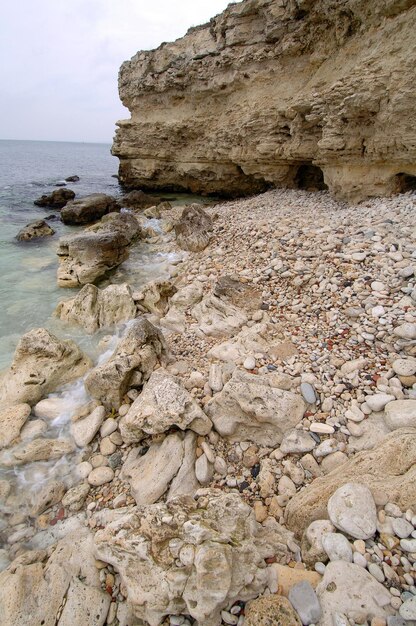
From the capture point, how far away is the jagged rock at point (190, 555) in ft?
6.73

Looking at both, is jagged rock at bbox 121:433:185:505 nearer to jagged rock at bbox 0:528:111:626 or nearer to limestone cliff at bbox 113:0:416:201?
jagged rock at bbox 0:528:111:626

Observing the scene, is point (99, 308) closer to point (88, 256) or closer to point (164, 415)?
point (88, 256)

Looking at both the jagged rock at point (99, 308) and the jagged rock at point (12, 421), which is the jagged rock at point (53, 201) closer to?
the jagged rock at point (99, 308)

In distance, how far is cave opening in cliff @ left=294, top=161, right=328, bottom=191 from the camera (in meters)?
13.2

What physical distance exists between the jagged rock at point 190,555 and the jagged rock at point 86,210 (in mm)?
15401

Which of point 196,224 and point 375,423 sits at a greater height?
point 196,224

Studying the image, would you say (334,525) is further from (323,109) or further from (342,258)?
(323,109)

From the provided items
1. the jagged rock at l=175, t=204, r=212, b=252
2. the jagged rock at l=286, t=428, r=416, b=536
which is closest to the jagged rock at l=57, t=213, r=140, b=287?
the jagged rock at l=175, t=204, r=212, b=252

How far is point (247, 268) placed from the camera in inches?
269

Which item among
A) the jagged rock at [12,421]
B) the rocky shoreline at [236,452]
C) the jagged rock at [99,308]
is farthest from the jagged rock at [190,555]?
the jagged rock at [99,308]

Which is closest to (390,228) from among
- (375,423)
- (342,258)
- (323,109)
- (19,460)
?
(342,258)

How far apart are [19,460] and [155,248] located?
27.5ft

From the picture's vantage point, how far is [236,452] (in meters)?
3.47

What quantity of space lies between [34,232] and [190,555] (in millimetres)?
14150
